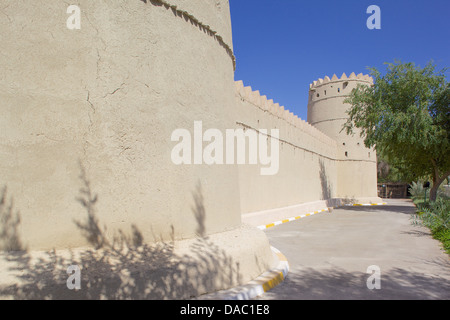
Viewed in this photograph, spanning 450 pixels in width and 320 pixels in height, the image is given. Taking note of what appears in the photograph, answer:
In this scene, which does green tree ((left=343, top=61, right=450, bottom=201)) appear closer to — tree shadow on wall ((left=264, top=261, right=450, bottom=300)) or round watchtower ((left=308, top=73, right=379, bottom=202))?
round watchtower ((left=308, top=73, right=379, bottom=202))

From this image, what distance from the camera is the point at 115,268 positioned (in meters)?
3.47

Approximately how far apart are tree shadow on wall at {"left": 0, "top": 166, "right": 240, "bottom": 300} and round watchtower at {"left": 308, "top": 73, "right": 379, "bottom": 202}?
2141 centimetres

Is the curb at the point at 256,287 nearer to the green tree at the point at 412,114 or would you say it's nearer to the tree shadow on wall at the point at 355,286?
the tree shadow on wall at the point at 355,286

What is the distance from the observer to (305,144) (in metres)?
17.5

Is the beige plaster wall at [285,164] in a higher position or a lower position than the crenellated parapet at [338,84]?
lower

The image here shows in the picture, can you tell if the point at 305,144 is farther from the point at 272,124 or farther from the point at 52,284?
the point at 52,284

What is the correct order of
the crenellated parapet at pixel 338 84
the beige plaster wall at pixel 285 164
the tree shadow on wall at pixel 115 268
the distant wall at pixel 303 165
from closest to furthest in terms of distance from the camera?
1. the tree shadow on wall at pixel 115 268
2. the beige plaster wall at pixel 285 164
3. the distant wall at pixel 303 165
4. the crenellated parapet at pixel 338 84

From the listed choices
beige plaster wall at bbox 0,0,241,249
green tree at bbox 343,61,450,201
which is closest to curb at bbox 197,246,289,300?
beige plaster wall at bbox 0,0,241,249

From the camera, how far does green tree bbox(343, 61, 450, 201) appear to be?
52.0ft

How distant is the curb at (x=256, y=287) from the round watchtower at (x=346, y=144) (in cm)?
2005

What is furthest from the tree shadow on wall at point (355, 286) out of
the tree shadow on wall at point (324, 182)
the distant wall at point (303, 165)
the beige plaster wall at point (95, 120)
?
the tree shadow on wall at point (324, 182)

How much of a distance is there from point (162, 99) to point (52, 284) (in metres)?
2.42

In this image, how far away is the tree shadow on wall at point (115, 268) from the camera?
3234 millimetres
